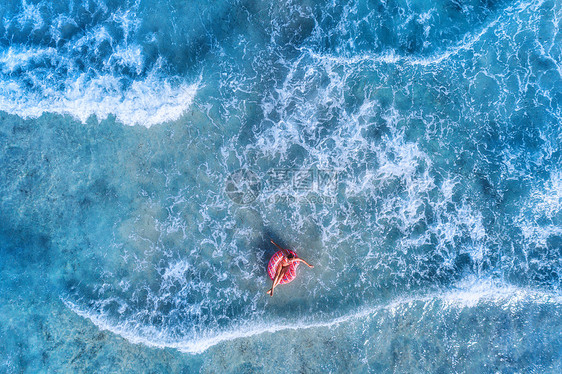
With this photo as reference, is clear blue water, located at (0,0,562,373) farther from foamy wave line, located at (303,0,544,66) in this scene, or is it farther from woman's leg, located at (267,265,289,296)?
woman's leg, located at (267,265,289,296)

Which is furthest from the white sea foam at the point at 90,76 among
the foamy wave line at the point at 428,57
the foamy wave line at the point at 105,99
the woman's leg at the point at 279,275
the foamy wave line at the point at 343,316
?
the foamy wave line at the point at 343,316

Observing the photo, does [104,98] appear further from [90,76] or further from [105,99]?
[90,76]

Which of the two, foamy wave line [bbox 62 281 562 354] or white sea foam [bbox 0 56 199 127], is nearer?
foamy wave line [bbox 62 281 562 354]

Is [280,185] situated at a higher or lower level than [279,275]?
higher

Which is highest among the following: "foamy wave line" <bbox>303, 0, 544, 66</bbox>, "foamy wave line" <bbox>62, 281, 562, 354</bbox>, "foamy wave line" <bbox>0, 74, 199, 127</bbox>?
"foamy wave line" <bbox>303, 0, 544, 66</bbox>

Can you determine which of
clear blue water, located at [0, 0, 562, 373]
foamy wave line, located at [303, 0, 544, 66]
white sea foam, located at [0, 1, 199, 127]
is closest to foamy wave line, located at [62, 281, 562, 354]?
clear blue water, located at [0, 0, 562, 373]

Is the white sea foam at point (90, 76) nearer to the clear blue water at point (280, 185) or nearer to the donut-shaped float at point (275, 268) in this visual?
the clear blue water at point (280, 185)

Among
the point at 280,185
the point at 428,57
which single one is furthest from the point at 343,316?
the point at 428,57

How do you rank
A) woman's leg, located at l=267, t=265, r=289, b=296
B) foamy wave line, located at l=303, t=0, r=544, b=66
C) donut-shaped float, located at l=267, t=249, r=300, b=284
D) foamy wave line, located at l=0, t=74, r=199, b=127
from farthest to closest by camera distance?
foamy wave line, located at l=303, t=0, r=544, b=66, foamy wave line, located at l=0, t=74, r=199, b=127, donut-shaped float, located at l=267, t=249, r=300, b=284, woman's leg, located at l=267, t=265, r=289, b=296
